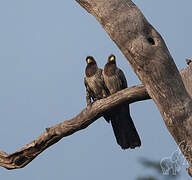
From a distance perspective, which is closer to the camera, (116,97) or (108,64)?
(116,97)

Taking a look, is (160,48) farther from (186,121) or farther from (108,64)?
(108,64)

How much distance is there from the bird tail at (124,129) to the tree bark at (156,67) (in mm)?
1713

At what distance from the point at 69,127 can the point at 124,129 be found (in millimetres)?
1181

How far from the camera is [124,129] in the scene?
5.99m

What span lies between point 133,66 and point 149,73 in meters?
0.18

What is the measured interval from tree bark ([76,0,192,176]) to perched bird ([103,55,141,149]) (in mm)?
1650

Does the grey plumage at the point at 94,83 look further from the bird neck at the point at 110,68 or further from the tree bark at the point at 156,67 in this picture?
the tree bark at the point at 156,67

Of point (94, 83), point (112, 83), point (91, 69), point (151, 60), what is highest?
point (91, 69)

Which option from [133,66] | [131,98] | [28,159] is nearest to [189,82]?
[131,98]

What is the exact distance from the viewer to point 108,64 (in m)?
6.00

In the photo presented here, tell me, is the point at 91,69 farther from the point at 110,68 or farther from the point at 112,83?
the point at 112,83

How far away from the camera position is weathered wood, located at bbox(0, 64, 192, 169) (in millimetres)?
4992

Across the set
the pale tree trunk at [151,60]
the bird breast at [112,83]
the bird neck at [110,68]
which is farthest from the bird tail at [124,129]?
the pale tree trunk at [151,60]

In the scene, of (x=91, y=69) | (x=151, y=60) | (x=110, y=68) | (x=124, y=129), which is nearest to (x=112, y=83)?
(x=110, y=68)
